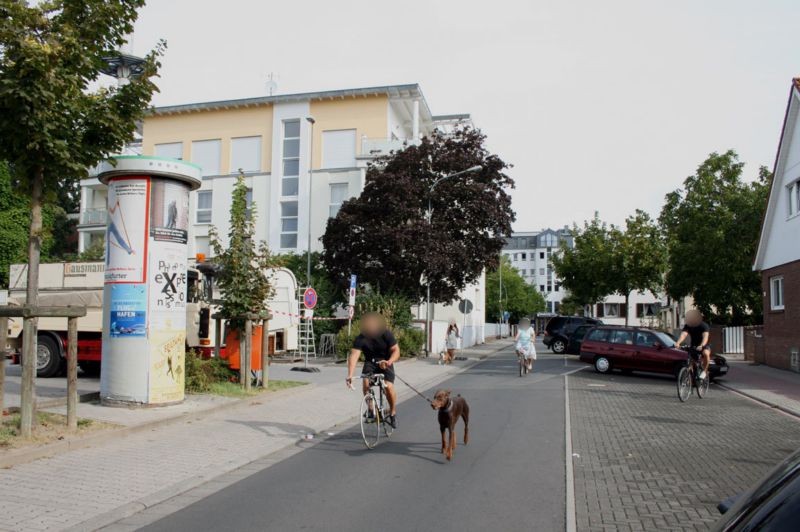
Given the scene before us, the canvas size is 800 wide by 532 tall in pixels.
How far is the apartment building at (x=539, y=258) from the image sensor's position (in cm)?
12525

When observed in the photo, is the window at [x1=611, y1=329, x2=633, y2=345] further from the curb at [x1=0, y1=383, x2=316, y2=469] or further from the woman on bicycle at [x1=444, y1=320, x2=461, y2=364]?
the curb at [x1=0, y1=383, x2=316, y2=469]

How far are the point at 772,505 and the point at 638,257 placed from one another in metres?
34.9

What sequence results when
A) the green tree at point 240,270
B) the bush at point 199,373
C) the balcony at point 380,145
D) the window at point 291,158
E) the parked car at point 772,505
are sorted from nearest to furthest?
the parked car at point 772,505 < the bush at point 199,373 < the green tree at point 240,270 < the balcony at point 380,145 < the window at point 291,158

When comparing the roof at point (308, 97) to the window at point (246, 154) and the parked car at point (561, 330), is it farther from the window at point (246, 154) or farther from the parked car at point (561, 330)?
the parked car at point (561, 330)

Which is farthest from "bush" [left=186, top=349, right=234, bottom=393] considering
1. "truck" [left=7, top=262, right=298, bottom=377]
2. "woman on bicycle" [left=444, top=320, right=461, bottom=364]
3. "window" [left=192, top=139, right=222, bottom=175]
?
"window" [left=192, top=139, right=222, bottom=175]

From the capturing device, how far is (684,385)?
550 inches

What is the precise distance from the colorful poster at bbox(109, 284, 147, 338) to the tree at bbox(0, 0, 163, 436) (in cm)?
220

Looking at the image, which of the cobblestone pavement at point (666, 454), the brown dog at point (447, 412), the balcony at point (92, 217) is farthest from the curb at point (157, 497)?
the balcony at point (92, 217)

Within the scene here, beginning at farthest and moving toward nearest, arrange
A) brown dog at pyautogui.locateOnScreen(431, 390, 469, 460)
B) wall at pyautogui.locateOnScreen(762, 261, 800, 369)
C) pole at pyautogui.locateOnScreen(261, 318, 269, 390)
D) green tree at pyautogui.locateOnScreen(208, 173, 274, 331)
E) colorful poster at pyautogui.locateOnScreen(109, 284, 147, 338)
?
wall at pyautogui.locateOnScreen(762, 261, 800, 369) < pole at pyautogui.locateOnScreen(261, 318, 269, 390) < green tree at pyautogui.locateOnScreen(208, 173, 274, 331) < colorful poster at pyautogui.locateOnScreen(109, 284, 147, 338) < brown dog at pyautogui.locateOnScreen(431, 390, 469, 460)

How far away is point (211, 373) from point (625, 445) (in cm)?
817

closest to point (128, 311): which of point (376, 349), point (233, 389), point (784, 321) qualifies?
point (233, 389)

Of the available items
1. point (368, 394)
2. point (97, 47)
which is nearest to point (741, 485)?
point (368, 394)

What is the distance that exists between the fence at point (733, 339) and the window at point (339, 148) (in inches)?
911

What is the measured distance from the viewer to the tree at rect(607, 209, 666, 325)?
3466 centimetres
